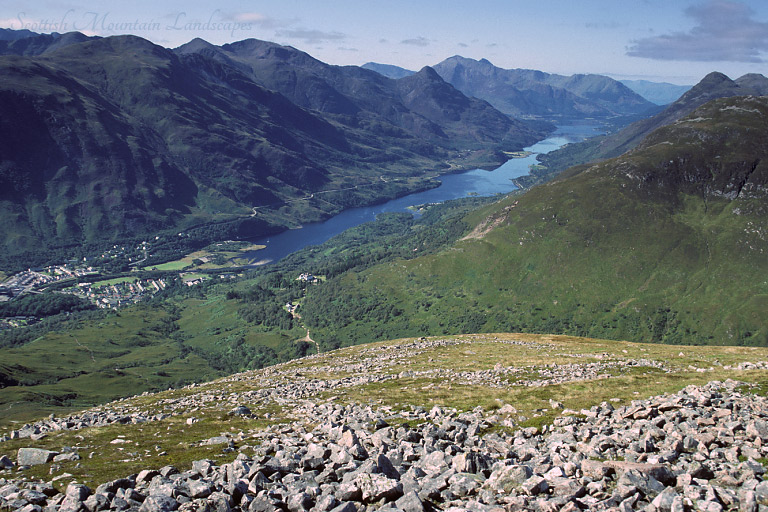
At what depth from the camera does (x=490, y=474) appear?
22.9 meters

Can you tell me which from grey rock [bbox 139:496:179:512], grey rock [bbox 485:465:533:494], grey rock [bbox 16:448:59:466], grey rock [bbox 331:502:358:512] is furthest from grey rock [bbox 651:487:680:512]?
grey rock [bbox 16:448:59:466]

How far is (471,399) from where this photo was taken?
46.9 m

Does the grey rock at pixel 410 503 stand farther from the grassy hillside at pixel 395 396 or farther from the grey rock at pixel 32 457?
the grey rock at pixel 32 457

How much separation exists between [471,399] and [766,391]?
22954mm

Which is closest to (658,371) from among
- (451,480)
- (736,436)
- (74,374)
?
(736,436)

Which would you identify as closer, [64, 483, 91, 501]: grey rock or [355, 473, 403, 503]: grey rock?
[355, 473, 403, 503]: grey rock

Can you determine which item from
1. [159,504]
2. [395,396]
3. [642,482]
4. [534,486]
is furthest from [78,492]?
[395,396]

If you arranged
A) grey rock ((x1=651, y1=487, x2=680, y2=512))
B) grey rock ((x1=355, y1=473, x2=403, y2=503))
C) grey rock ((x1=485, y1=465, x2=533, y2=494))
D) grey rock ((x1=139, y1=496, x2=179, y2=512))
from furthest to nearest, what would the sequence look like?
grey rock ((x1=485, y1=465, x2=533, y2=494)), grey rock ((x1=355, y1=473, x2=403, y2=503)), grey rock ((x1=139, y1=496, x2=179, y2=512)), grey rock ((x1=651, y1=487, x2=680, y2=512))

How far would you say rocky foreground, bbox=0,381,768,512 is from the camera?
19578 millimetres

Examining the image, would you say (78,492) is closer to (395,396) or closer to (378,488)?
(378,488)

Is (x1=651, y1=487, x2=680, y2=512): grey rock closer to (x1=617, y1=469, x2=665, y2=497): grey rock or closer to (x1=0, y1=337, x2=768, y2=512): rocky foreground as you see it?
(x1=0, y1=337, x2=768, y2=512): rocky foreground

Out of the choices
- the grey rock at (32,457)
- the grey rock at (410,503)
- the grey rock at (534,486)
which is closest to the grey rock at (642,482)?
the grey rock at (534,486)

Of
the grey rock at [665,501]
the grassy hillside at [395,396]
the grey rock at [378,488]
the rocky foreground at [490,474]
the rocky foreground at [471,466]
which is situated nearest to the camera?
the grey rock at [665,501]

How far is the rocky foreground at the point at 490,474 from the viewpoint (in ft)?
64.2
